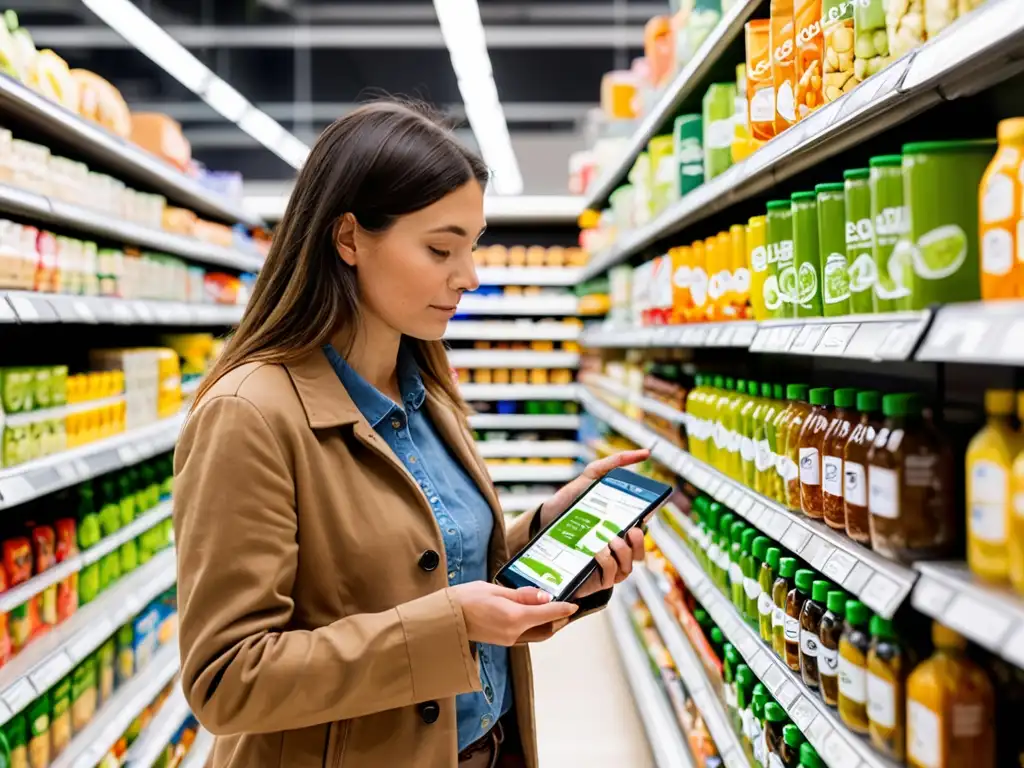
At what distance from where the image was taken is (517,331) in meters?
7.83

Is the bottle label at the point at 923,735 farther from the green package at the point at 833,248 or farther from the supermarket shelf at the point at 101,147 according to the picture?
the supermarket shelf at the point at 101,147

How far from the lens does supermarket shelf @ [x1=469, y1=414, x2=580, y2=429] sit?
7.78m

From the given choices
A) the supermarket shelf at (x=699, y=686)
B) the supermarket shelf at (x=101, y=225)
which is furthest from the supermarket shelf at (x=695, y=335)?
the supermarket shelf at (x=101, y=225)

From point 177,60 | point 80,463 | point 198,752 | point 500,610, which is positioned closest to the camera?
point 500,610

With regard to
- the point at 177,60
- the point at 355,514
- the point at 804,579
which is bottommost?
the point at 804,579

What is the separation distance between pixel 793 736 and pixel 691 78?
191 centimetres

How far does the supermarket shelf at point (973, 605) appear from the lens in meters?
0.99

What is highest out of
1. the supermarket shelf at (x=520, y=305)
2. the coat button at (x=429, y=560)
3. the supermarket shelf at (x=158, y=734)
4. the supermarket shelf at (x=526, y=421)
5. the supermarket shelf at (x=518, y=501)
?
the supermarket shelf at (x=520, y=305)

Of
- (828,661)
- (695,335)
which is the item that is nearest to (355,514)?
(828,661)

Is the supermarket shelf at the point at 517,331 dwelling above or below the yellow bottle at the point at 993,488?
above

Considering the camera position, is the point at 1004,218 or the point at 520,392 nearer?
the point at 1004,218

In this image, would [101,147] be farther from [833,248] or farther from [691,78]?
[833,248]

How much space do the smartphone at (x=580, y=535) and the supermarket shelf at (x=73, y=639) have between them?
1337 mm

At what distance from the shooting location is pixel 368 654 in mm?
1309
